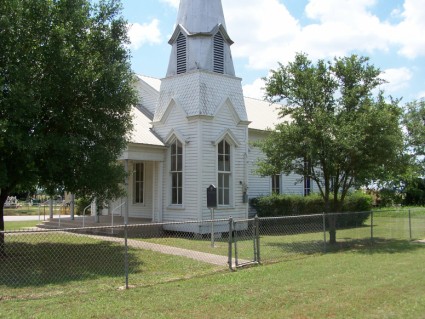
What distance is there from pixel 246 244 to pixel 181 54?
924 centimetres

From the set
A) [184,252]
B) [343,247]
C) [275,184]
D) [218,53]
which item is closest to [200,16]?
[218,53]

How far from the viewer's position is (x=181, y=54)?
67.5 feet

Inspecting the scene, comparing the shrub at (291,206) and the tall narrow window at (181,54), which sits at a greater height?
the tall narrow window at (181,54)

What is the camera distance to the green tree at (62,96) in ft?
37.0

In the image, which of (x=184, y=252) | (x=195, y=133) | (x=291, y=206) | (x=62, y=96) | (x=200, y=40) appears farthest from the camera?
(x=291, y=206)

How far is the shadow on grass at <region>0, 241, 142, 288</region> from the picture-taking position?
9906 mm

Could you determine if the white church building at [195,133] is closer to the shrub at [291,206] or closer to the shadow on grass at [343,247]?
the shrub at [291,206]

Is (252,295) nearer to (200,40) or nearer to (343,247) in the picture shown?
(343,247)

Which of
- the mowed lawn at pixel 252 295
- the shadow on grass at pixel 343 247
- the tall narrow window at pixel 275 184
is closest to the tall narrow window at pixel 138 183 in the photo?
the tall narrow window at pixel 275 184

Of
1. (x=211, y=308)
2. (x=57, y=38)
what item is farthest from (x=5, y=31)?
(x=211, y=308)

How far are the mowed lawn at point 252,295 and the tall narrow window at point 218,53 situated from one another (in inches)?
441

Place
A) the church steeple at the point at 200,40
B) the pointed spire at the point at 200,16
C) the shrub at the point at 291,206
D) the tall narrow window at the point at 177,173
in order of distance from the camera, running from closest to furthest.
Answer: the tall narrow window at the point at 177,173 → the church steeple at the point at 200,40 → the pointed spire at the point at 200,16 → the shrub at the point at 291,206

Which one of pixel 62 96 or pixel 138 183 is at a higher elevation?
pixel 62 96

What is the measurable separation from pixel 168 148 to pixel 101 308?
12837mm
